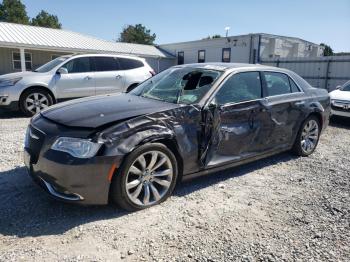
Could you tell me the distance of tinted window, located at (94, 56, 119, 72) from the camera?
9.47m

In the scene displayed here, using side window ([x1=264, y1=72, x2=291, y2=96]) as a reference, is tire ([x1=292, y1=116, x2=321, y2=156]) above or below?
below

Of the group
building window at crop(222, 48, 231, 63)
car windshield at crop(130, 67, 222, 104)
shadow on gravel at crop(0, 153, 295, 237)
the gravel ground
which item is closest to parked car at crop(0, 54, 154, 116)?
the gravel ground

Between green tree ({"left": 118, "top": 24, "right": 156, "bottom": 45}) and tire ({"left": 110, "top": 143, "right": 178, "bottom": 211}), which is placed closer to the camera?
tire ({"left": 110, "top": 143, "right": 178, "bottom": 211})

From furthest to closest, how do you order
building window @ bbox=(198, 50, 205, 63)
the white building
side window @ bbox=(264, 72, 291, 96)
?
building window @ bbox=(198, 50, 205, 63), the white building, side window @ bbox=(264, 72, 291, 96)

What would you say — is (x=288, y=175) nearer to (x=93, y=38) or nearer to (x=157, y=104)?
(x=157, y=104)

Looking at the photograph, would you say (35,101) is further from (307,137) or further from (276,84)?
(307,137)

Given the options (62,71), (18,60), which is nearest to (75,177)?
(62,71)

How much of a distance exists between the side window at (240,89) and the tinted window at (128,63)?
240 inches

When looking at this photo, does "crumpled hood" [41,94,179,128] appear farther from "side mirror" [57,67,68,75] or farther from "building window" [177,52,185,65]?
"building window" [177,52,185,65]

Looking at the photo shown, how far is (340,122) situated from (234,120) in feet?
23.6

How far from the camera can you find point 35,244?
109 inches

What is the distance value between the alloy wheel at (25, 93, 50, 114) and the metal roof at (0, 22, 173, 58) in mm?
11443

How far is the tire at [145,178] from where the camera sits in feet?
10.4

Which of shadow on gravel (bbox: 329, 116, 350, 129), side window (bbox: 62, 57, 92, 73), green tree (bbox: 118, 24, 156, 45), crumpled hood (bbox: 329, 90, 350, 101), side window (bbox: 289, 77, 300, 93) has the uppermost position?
green tree (bbox: 118, 24, 156, 45)
